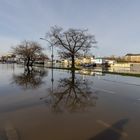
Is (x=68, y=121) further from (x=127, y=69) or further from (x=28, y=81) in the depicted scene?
(x=127, y=69)

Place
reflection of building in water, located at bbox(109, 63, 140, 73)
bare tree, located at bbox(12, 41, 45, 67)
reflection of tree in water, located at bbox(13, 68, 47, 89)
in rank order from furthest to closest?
bare tree, located at bbox(12, 41, 45, 67), reflection of building in water, located at bbox(109, 63, 140, 73), reflection of tree in water, located at bbox(13, 68, 47, 89)

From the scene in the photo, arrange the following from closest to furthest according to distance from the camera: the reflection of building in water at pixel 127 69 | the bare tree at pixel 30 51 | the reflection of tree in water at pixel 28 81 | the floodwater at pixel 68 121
A: the floodwater at pixel 68 121 < the reflection of tree in water at pixel 28 81 < the reflection of building in water at pixel 127 69 < the bare tree at pixel 30 51

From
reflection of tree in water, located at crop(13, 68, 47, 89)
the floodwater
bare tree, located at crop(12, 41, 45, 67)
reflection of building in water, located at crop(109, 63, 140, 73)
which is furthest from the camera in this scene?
bare tree, located at crop(12, 41, 45, 67)

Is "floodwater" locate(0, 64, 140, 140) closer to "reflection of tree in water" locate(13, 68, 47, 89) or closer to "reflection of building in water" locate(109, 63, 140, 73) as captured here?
"reflection of tree in water" locate(13, 68, 47, 89)

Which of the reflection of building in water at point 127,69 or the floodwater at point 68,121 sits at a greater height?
the reflection of building in water at point 127,69

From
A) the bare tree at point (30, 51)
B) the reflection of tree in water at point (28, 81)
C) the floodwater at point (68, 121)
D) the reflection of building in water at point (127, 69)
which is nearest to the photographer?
the floodwater at point (68, 121)

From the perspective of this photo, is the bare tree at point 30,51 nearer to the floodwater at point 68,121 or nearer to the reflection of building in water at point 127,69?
the reflection of building in water at point 127,69

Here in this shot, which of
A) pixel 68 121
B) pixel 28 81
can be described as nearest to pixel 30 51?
pixel 28 81

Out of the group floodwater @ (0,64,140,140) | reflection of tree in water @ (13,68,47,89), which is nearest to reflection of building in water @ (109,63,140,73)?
reflection of tree in water @ (13,68,47,89)

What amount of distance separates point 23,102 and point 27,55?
75.0 meters

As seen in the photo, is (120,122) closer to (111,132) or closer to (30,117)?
(111,132)

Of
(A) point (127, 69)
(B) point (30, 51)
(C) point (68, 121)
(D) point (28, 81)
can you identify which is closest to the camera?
(C) point (68, 121)

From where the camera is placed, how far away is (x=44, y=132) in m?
6.61

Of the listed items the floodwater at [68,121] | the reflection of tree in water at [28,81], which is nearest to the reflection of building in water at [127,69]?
the reflection of tree in water at [28,81]
